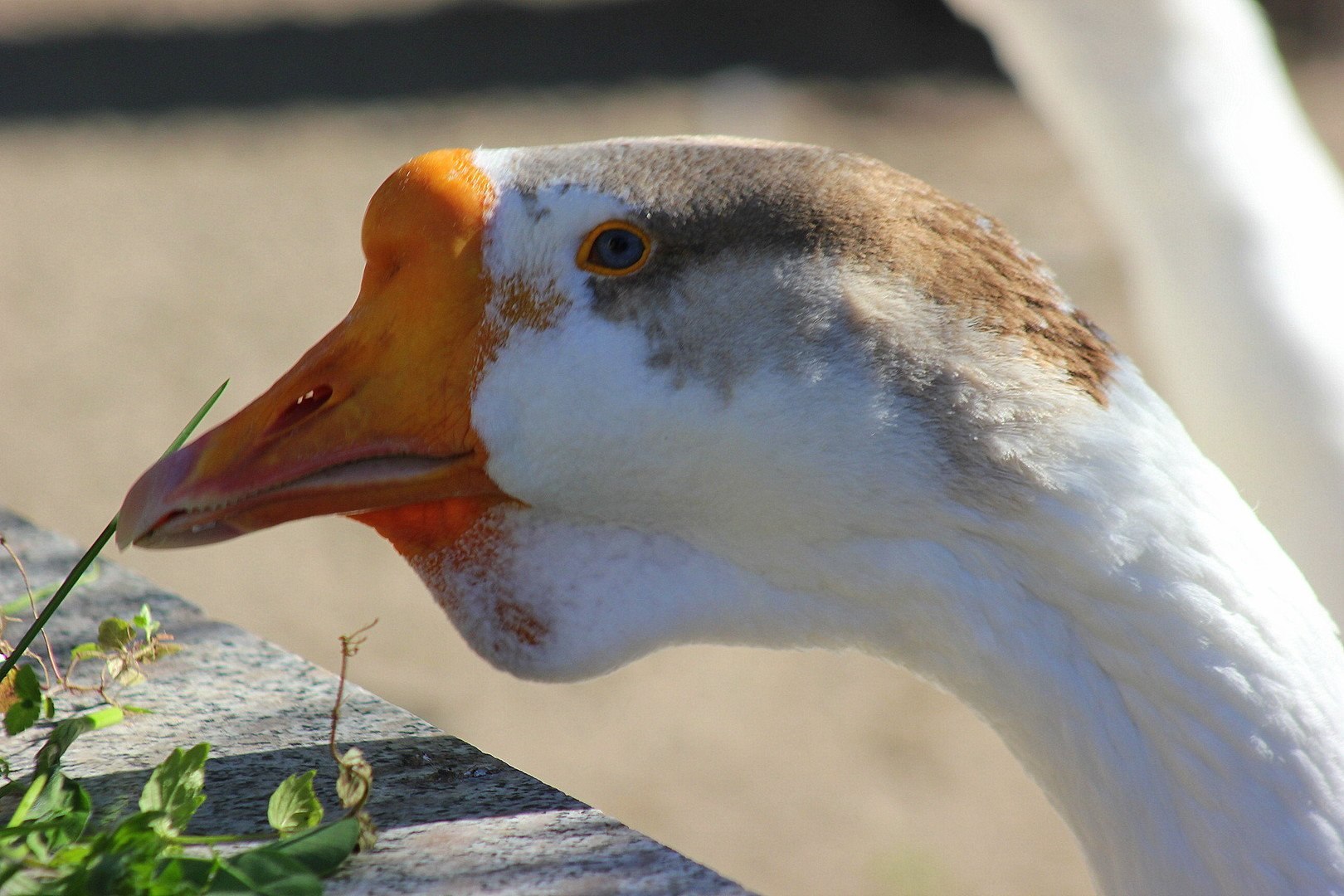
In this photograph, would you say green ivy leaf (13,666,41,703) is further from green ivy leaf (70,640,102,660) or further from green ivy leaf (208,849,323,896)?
green ivy leaf (208,849,323,896)

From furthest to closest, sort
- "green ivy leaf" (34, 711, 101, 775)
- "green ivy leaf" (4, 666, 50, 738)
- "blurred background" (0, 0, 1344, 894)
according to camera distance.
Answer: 1. "blurred background" (0, 0, 1344, 894)
2. "green ivy leaf" (4, 666, 50, 738)
3. "green ivy leaf" (34, 711, 101, 775)

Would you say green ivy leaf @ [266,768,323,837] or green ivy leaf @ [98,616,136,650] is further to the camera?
green ivy leaf @ [98,616,136,650]

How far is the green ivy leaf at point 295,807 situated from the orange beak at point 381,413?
433 millimetres

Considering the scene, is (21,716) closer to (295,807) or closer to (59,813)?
(59,813)

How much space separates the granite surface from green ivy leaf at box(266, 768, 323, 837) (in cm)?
7

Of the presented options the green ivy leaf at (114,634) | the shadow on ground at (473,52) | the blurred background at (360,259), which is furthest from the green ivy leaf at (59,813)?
the shadow on ground at (473,52)

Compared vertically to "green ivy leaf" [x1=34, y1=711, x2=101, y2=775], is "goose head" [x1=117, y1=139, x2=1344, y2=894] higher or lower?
higher

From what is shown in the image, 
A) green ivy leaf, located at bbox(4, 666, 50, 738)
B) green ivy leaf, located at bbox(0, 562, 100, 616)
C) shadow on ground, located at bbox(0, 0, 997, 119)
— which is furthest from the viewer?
shadow on ground, located at bbox(0, 0, 997, 119)

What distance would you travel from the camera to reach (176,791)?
1604 millimetres

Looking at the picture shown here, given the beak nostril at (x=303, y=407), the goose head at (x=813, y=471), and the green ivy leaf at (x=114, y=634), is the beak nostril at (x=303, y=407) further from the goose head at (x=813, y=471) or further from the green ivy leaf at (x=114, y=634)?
the green ivy leaf at (x=114, y=634)

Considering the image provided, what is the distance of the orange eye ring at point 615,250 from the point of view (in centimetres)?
188

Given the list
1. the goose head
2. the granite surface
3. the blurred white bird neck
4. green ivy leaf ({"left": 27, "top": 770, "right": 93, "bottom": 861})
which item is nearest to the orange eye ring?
the goose head

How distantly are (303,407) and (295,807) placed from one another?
0.59m

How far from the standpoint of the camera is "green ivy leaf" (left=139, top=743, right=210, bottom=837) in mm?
1589
